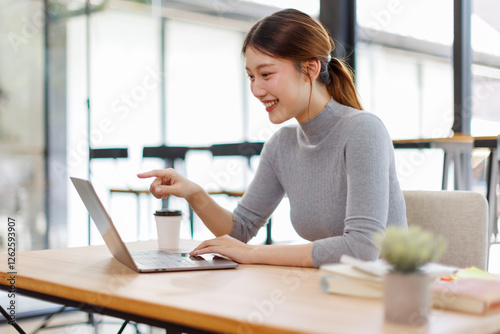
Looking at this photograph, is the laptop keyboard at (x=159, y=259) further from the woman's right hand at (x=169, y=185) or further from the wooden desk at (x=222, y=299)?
the woman's right hand at (x=169, y=185)

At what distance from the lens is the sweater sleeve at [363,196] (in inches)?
46.1

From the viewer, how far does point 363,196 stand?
1.20m

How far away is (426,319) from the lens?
70 cm

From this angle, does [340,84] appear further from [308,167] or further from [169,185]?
[169,185]

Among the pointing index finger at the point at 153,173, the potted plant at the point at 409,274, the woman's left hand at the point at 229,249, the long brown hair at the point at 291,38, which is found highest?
the long brown hair at the point at 291,38

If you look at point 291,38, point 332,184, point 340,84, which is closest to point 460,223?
point 332,184

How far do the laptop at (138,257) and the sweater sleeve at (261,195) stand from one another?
0.42 metres

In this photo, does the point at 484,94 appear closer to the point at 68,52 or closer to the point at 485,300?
the point at 485,300

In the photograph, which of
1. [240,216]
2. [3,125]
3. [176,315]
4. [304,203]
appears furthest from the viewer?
[3,125]

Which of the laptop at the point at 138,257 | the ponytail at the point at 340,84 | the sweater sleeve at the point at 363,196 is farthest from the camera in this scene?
the ponytail at the point at 340,84

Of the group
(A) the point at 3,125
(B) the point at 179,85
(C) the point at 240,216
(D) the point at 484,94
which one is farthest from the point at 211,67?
(C) the point at 240,216

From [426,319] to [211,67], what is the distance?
5232mm

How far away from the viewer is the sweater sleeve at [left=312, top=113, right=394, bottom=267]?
46.1 inches

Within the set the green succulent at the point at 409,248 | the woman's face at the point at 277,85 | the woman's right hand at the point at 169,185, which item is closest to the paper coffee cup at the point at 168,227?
the woman's right hand at the point at 169,185
